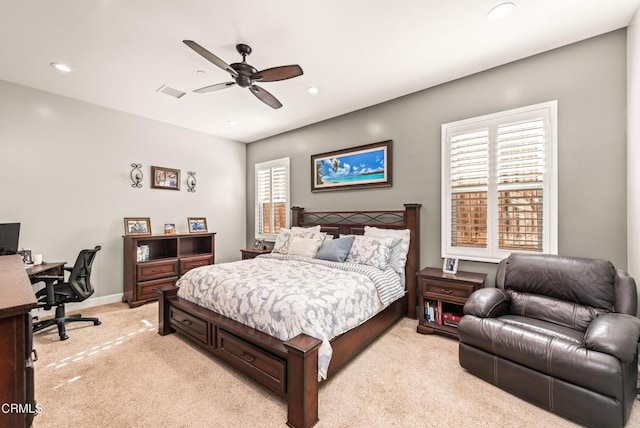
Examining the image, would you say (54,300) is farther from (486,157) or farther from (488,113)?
(488,113)

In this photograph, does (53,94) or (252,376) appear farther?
(53,94)

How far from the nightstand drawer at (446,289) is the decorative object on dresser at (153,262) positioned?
378cm

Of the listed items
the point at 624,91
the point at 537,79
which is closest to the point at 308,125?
the point at 537,79

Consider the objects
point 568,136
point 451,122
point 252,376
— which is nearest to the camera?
point 252,376

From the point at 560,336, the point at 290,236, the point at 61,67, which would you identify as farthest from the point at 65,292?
the point at 560,336

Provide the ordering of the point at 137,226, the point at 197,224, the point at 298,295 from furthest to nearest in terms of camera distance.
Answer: the point at 197,224 < the point at 137,226 < the point at 298,295

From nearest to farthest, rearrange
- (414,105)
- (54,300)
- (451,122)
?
(54,300), (451,122), (414,105)

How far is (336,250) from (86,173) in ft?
12.5

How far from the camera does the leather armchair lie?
1705 millimetres

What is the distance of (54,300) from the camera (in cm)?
310

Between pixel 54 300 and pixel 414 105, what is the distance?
493 centimetres

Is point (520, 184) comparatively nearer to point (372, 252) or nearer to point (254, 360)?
point (372, 252)

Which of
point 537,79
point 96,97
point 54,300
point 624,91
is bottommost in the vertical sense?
point 54,300

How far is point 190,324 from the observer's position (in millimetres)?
2807
